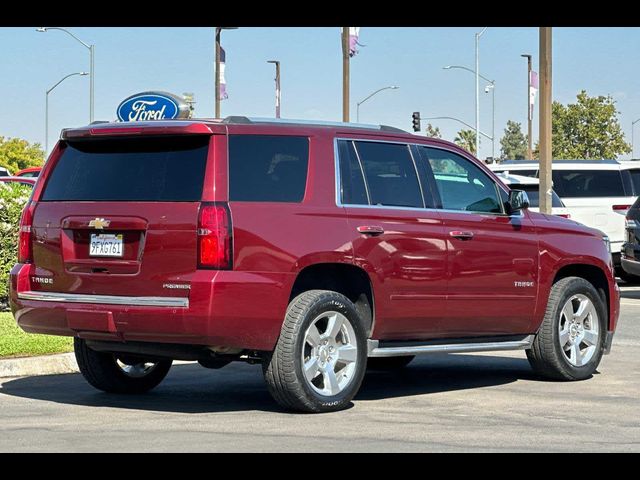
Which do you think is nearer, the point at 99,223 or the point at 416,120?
the point at 99,223

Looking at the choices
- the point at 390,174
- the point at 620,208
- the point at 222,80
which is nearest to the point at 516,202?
the point at 390,174

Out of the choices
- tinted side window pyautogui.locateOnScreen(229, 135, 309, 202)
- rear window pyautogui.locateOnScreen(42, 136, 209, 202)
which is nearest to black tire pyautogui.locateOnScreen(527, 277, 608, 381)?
tinted side window pyautogui.locateOnScreen(229, 135, 309, 202)

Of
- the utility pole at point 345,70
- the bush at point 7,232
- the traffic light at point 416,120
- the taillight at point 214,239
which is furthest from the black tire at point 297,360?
the traffic light at point 416,120

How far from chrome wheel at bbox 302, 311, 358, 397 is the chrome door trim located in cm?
92

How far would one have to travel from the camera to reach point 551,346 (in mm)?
10742

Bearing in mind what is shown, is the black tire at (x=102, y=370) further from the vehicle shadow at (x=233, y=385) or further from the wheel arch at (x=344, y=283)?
the wheel arch at (x=344, y=283)

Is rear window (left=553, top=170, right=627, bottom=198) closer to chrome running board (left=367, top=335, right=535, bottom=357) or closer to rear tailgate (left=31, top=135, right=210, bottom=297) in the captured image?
chrome running board (left=367, top=335, right=535, bottom=357)

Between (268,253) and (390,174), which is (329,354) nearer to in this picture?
(268,253)

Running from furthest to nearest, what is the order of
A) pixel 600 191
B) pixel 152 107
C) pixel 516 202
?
1. pixel 600 191
2. pixel 152 107
3. pixel 516 202

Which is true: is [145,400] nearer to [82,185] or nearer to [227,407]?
[227,407]

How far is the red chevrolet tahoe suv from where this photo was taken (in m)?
8.56

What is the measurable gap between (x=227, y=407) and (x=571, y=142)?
84369mm

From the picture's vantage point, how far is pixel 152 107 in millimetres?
16891

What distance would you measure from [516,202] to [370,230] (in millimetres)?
1651
